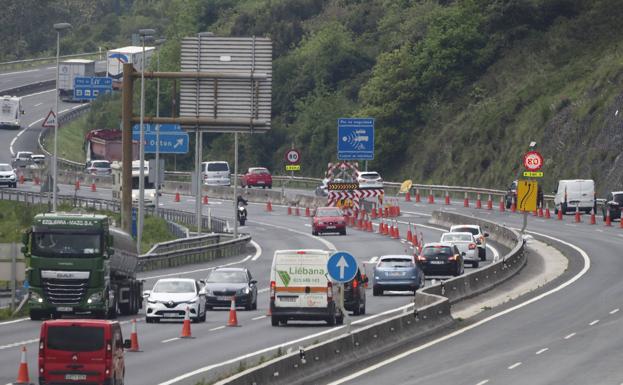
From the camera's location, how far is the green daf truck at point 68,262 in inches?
1663

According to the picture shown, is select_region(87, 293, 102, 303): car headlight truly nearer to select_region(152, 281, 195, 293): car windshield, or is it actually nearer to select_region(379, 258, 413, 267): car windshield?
select_region(152, 281, 195, 293): car windshield

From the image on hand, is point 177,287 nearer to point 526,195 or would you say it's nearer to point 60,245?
point 60,245

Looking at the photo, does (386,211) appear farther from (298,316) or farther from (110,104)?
(110,104)

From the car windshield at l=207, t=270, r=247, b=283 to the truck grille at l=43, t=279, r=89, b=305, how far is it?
7369 mm

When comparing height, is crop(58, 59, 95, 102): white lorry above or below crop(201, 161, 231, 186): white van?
above

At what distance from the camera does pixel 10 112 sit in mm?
141875

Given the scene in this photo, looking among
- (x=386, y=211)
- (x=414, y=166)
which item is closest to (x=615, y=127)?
(x=386, y=211)

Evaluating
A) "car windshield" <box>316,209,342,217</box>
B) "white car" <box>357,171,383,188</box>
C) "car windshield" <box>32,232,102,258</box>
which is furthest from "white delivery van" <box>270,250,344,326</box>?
"white car" <box>357,171,383,188</box>

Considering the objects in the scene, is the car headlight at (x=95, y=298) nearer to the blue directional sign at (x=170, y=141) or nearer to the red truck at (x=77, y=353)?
the red truck at (x=77, y=353)

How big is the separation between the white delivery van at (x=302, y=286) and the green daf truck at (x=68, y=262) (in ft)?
16.0

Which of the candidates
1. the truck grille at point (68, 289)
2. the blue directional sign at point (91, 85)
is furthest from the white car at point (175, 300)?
the blue directional sign at point (91, 85)

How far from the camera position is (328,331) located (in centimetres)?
4059

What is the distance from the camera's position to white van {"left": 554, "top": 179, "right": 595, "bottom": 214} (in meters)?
86.4

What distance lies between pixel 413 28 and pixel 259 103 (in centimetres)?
8443
